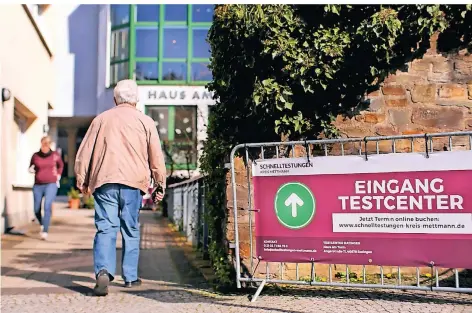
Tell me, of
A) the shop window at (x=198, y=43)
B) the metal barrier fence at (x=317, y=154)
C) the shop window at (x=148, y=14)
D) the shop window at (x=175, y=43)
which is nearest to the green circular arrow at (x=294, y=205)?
the metal barrier fence at (x=317, y=154)

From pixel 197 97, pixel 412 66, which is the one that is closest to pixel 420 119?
pixel 412 66

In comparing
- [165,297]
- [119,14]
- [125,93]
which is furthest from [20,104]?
[119,14]

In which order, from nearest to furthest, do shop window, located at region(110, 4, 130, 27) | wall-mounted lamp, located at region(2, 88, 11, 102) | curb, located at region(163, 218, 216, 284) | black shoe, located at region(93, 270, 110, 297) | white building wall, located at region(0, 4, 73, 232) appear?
black shoe, located at region(93, 270, 110, 297)
curb, located at region(163, 218, 216, 284)
wall-mounted lamp, located at region(2, 88, 11, 102)
white building wall, located at region(0, 4, 73, 232)
shop window, located at region(110, 4, 130, 27)

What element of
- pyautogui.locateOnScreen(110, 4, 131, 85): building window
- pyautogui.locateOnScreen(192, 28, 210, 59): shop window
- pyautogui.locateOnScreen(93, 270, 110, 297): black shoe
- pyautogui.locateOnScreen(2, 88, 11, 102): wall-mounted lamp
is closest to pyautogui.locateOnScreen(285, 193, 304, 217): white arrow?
pyautogui.locateOnScreen(93, 270, 110, 297): black shoe

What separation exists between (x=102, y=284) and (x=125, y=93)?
1719 millimetres

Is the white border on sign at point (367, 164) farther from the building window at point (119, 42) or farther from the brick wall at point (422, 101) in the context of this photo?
the building window at point (119, 42)

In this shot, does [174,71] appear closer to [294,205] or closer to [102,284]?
[102,284]

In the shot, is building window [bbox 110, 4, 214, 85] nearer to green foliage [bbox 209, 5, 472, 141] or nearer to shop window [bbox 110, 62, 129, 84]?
shop window [bbox 110, 62, 129, 84]

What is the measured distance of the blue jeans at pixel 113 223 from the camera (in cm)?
511

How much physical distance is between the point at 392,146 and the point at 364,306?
4.09 feet

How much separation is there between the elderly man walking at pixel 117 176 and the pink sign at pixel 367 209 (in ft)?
3.72

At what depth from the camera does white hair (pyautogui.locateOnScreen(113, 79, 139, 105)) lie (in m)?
5.44

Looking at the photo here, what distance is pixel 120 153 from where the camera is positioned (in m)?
5.14

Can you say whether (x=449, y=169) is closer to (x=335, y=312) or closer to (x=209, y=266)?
(x=335, y=312)
